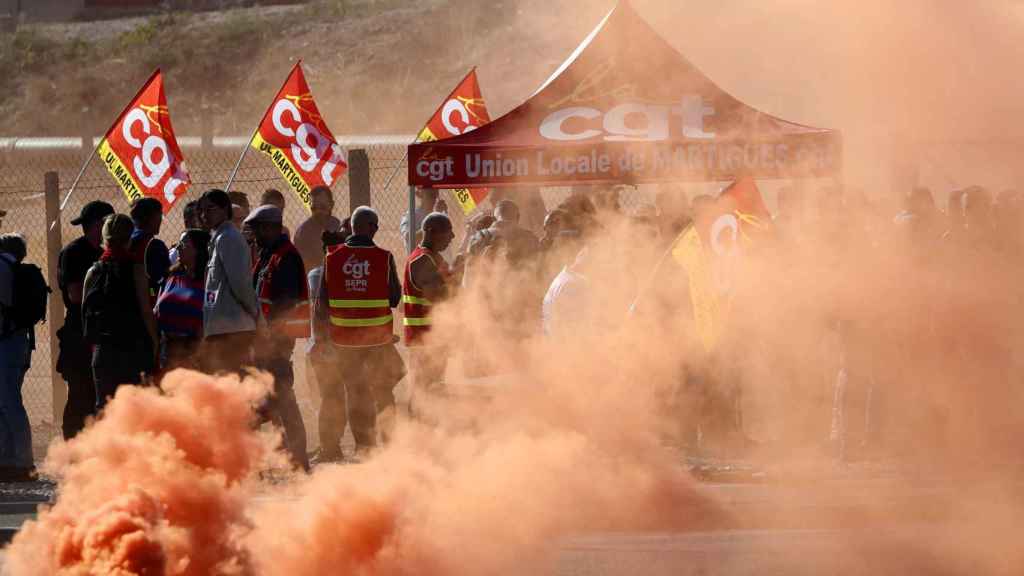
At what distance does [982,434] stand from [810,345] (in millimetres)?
1186

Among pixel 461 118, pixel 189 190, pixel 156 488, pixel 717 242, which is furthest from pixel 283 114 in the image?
pixel 189 190

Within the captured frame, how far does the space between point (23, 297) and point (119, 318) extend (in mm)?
999

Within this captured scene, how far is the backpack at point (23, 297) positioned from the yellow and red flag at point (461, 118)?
4.59 meters

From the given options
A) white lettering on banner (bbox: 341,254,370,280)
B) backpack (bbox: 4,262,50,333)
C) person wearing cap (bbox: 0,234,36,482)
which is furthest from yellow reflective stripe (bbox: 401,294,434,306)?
person wearing cap (bbox: 0,234,36,482)

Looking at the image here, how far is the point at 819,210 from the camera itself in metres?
9.27

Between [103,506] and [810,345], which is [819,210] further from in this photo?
[103,506]

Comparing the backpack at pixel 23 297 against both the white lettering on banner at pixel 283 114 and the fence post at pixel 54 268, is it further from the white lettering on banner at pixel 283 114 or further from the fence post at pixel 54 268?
the white lettering on banner at pixel 283 114

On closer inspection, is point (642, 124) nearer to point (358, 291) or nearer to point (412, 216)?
point (412, 216)

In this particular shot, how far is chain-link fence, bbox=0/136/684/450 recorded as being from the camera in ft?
72.3

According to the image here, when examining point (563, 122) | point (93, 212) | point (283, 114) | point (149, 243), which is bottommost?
point (149, 243)

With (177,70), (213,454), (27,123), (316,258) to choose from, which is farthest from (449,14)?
(213,454)

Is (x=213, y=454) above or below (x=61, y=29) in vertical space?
below

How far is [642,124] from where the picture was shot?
10703 millimetres

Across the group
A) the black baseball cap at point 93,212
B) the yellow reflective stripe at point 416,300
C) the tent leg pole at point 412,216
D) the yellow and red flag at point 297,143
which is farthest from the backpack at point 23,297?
the yellow and red flag at point 297,143
